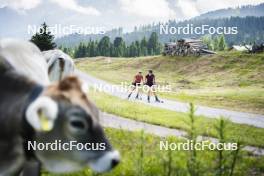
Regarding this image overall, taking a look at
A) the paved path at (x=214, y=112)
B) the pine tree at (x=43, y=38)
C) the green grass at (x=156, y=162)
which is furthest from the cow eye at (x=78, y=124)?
the pine tree at (x=43, y=38)

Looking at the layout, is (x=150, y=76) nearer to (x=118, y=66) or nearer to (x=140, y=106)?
(x=140, y=106)

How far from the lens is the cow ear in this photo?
5.39 m

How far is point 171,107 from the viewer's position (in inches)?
957

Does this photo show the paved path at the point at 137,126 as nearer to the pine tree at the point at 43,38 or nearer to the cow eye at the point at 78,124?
the pine tree at the point at 43,38

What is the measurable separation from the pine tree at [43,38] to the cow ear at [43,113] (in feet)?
52.5

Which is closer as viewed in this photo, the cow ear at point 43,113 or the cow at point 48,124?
the cow ear at point 43,113

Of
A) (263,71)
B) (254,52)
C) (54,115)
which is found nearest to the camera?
(54,115)

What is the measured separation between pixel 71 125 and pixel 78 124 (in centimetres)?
10

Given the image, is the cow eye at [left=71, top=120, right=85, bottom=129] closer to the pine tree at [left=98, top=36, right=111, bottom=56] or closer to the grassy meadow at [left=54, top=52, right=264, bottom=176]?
the grassy meadow at [left=54, top=52, right=264, bottom=176]

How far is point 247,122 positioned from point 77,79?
15228 mm

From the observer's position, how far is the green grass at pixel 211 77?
27719 millimetres

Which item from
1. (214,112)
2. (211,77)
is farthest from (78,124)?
(211,77)

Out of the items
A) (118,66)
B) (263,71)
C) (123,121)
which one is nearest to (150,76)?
(123,121)

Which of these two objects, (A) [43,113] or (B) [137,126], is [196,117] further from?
(A) [43,113]
